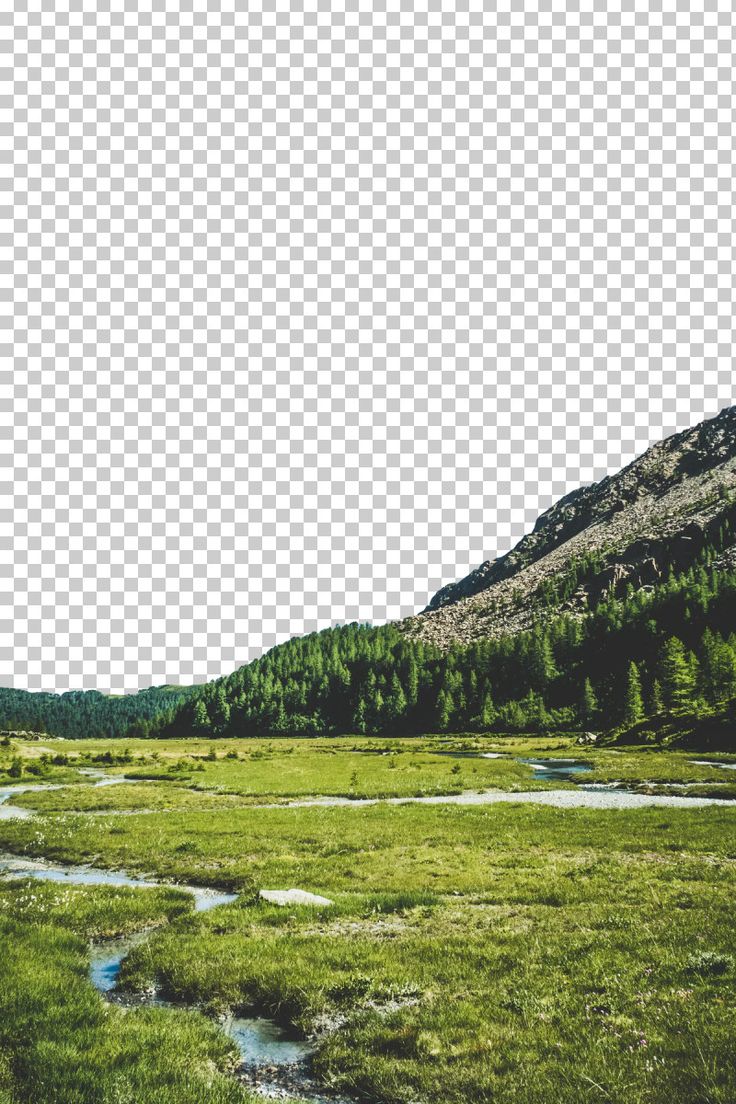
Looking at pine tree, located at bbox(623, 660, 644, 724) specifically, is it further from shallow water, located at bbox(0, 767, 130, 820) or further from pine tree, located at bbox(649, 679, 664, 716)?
shallow water, located at bbox(0, 767, 130, 820)

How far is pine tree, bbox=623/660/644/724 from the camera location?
419 feet

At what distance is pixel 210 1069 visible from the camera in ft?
30.0

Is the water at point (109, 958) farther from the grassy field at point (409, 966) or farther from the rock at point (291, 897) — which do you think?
the rock at point (291, 897)

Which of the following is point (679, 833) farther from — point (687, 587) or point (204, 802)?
point (687, 587)

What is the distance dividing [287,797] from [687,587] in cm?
17046

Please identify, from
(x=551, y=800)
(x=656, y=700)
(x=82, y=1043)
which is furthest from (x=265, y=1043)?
(x=656, y=700)

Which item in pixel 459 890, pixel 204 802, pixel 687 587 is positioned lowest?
pixel 204 802

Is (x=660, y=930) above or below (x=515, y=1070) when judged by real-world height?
below

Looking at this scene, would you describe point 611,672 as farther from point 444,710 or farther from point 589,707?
point 444,710

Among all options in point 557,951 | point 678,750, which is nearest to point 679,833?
point 557,951

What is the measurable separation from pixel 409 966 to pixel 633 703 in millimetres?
131686

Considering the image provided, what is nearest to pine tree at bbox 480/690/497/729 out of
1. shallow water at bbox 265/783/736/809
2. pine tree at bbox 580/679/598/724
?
pine tree at bbox 580/679/598/724

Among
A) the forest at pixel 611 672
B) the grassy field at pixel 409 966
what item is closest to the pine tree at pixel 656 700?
the forest at pixel 611 672

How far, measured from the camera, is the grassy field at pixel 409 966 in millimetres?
8398
